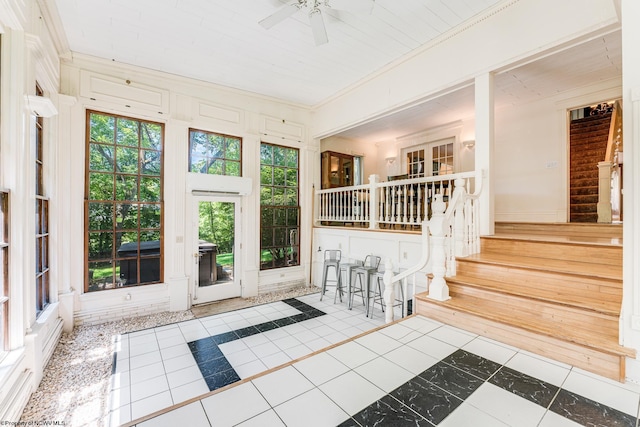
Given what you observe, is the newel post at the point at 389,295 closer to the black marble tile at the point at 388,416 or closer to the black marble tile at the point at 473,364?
the black marble tile at the point at 473,364

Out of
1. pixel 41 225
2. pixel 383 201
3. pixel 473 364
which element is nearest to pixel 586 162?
pixel 383 201

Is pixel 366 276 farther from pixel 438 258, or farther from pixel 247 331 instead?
pixel 247 331

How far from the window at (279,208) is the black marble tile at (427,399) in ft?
14.5

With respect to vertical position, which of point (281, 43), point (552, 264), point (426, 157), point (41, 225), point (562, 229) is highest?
point (281, 43)

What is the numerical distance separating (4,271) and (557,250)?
5252 millimetres

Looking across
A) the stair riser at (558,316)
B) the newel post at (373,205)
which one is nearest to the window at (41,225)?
the newel post at (373,205)

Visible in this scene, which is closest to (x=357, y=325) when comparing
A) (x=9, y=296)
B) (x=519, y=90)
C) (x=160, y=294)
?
(x=160, y=294)

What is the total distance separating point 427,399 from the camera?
1.58 meters

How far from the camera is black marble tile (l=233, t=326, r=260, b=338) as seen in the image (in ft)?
12.2

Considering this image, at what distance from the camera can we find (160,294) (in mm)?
4637

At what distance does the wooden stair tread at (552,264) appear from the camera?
2.39 metres

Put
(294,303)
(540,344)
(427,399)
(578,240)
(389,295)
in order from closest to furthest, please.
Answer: (427,399), (540,344), (578,240), (389,295), (294,303)

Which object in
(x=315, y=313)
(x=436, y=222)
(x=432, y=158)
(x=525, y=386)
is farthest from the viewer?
(x=432, y=158)

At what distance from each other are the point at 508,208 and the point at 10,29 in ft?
24.2
